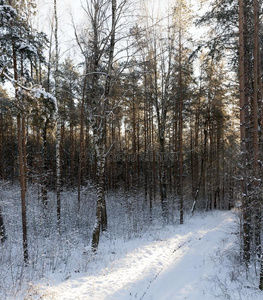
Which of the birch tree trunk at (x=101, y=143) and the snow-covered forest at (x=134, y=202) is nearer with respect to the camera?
the snow-covered forest at (x=134, y=202)

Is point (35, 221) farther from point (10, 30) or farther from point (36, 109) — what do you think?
point (10, 30)

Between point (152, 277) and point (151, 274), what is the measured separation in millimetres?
189

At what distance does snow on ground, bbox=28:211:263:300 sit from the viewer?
515 centimetres

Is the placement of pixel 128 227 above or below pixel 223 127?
below

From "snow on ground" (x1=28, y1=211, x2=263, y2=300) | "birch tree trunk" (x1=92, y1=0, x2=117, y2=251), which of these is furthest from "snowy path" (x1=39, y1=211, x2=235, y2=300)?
"birch tree trunk" (x1=92, y1=0, x2=117, y2=251)

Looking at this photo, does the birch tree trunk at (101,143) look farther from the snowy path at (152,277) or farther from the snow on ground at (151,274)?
the snowy path at (152,277)

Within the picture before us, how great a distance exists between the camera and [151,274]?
6363 mm

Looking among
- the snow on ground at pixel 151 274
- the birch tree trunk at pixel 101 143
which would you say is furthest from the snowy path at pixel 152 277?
the birch tree trunk at pixel 101 143

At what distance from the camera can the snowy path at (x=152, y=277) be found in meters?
5.12

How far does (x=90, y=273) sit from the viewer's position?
20.2 feet

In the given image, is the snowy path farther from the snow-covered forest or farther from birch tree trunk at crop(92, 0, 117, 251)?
birch tree trunk at crop(92, 0, 117, 251)

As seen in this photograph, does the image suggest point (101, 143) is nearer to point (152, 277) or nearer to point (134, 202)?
point (152, 277)

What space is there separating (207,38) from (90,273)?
10097mm

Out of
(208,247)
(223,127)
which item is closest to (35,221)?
(208,247)
